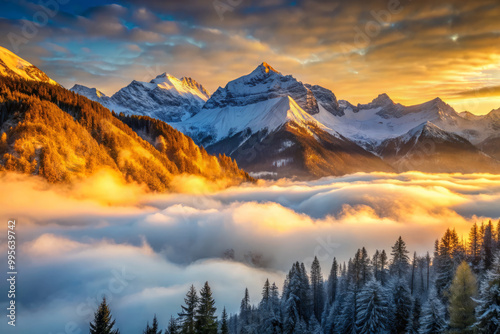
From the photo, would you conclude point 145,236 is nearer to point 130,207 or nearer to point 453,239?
point 130,207

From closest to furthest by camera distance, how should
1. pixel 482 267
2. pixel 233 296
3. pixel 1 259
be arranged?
pixel 482 267 → pixel 1 259 → pixel 233 296

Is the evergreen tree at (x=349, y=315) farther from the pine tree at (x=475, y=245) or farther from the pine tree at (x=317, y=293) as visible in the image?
the pine tree at (x=475, y=245)

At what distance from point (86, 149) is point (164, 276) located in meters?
86.2

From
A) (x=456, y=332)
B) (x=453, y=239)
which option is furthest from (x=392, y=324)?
(x=453, y=239)

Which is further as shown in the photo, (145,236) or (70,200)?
(145,236)

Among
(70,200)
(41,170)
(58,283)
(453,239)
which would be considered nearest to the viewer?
(453,239)

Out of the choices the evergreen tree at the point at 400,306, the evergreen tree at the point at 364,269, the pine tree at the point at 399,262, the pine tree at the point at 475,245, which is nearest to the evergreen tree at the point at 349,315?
the evergreen tree at the point at 400,306

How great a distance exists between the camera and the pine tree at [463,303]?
3344 centimetres

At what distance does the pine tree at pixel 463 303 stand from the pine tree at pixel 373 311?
33.3 ft

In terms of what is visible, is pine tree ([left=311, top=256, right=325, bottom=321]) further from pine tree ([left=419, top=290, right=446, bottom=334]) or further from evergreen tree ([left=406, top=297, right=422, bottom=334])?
pine tree ([left=419, top=290, right=446, bottom=334])

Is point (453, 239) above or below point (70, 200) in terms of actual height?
below

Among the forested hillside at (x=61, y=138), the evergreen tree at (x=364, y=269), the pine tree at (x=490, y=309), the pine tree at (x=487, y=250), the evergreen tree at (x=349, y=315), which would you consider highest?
the forested hillside at (x=61, y=138)

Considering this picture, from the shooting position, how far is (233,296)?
178750mm

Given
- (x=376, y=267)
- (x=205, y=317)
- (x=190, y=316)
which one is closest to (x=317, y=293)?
(x=376, y=267)
